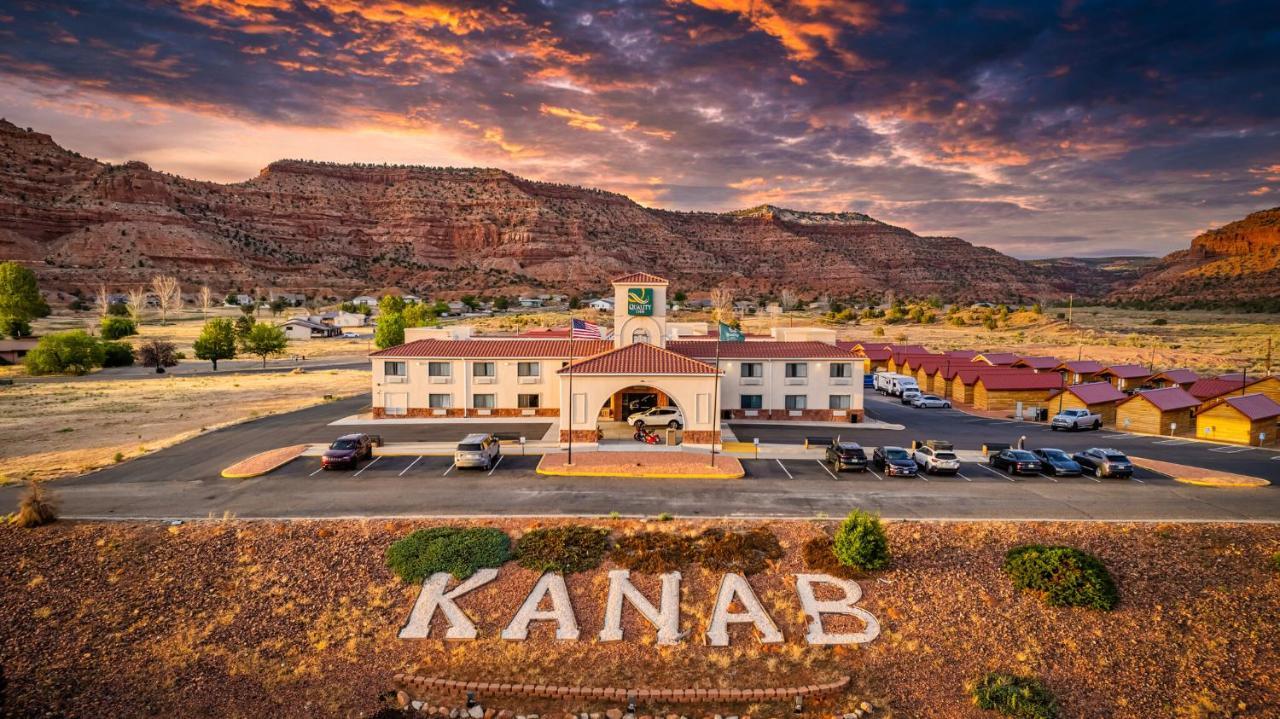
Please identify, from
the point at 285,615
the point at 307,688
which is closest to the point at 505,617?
the point at 307,688

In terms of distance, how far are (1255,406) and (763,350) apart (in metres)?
29.6

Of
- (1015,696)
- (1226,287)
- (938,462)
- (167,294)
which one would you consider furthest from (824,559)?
(1226,287)

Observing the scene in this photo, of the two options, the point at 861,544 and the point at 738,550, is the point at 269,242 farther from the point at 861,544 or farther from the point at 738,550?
the point at 861,544

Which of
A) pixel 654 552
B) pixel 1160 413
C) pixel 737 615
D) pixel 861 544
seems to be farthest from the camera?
pixel 1160 413

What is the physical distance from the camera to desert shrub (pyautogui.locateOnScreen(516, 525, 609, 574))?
2034 cm

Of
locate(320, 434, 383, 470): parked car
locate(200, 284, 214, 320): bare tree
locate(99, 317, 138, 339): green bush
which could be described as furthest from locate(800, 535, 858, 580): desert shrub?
locate(200, 284, 214, 320): bare tree

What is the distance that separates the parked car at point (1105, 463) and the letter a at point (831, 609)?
17228 mm

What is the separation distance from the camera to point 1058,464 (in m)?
29.0

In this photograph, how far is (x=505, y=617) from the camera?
18750 mm

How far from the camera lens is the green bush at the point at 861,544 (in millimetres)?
20406

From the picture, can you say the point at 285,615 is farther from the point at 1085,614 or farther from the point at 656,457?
the point at 1085,614

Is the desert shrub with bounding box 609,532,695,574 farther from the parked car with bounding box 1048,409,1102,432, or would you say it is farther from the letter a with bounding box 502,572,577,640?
the parked car with bounding box 1048,409,1102,432

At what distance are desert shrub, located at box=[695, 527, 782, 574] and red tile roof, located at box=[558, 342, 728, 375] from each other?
12.9 metres

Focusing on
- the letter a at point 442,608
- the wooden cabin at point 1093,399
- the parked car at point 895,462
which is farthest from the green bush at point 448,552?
the wooden cabin at point 1093,399
